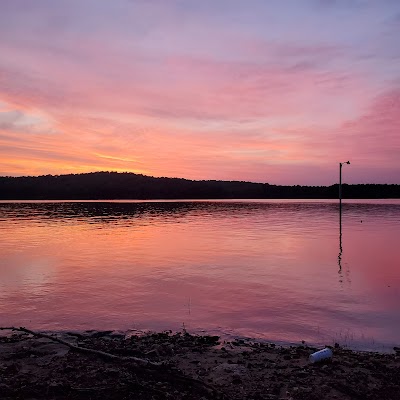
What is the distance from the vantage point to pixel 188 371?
1028cm

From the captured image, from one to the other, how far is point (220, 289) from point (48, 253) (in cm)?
1997

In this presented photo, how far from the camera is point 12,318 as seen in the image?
16594mm

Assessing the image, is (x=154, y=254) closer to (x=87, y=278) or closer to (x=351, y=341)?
(x=87, y=278)

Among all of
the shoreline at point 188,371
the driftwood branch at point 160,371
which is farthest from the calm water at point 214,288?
the driftwood branch at point 160,371

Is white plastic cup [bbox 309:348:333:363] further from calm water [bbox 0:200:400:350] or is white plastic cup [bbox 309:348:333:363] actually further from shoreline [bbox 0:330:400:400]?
calm water [bbox 0:200:400:350]

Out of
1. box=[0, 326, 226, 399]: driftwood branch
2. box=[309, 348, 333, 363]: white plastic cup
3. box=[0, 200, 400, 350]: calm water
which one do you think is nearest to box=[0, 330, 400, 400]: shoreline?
box=[0, 326, 226, 399]: driftwood branch

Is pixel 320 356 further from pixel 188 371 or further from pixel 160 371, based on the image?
pixel 160 371

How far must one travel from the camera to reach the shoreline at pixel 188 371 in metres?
8.95

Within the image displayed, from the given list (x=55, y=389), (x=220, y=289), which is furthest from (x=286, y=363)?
(x=220, y=289)

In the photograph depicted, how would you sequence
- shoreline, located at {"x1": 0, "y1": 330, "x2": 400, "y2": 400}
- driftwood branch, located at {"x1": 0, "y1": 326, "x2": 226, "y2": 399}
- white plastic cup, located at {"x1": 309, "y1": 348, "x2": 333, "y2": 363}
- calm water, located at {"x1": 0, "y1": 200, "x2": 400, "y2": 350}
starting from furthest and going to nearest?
1. calm water, located at {"x1": 0, "y1": 200, "x2": 400, "y2": 350}
2. white plastic cup, located at {"x1": 309, "y1": 348, "x2": 333, "y2": 363}
3. driftwood branch, located at {"x1": 0, "y1": 326, "x2": 226, "y2": 399}
4. shoreline, located at {"x1": 0, "y1": 330, "x2": 400, "y2": 400}

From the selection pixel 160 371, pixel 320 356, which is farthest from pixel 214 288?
pixel 160 371

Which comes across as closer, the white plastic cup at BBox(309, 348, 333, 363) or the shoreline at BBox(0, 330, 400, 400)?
the shoreline at BBox(0, 330, 400, 400)

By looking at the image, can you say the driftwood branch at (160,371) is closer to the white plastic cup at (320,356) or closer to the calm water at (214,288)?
the white plastic cup at (320,356)

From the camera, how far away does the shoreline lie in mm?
8945
